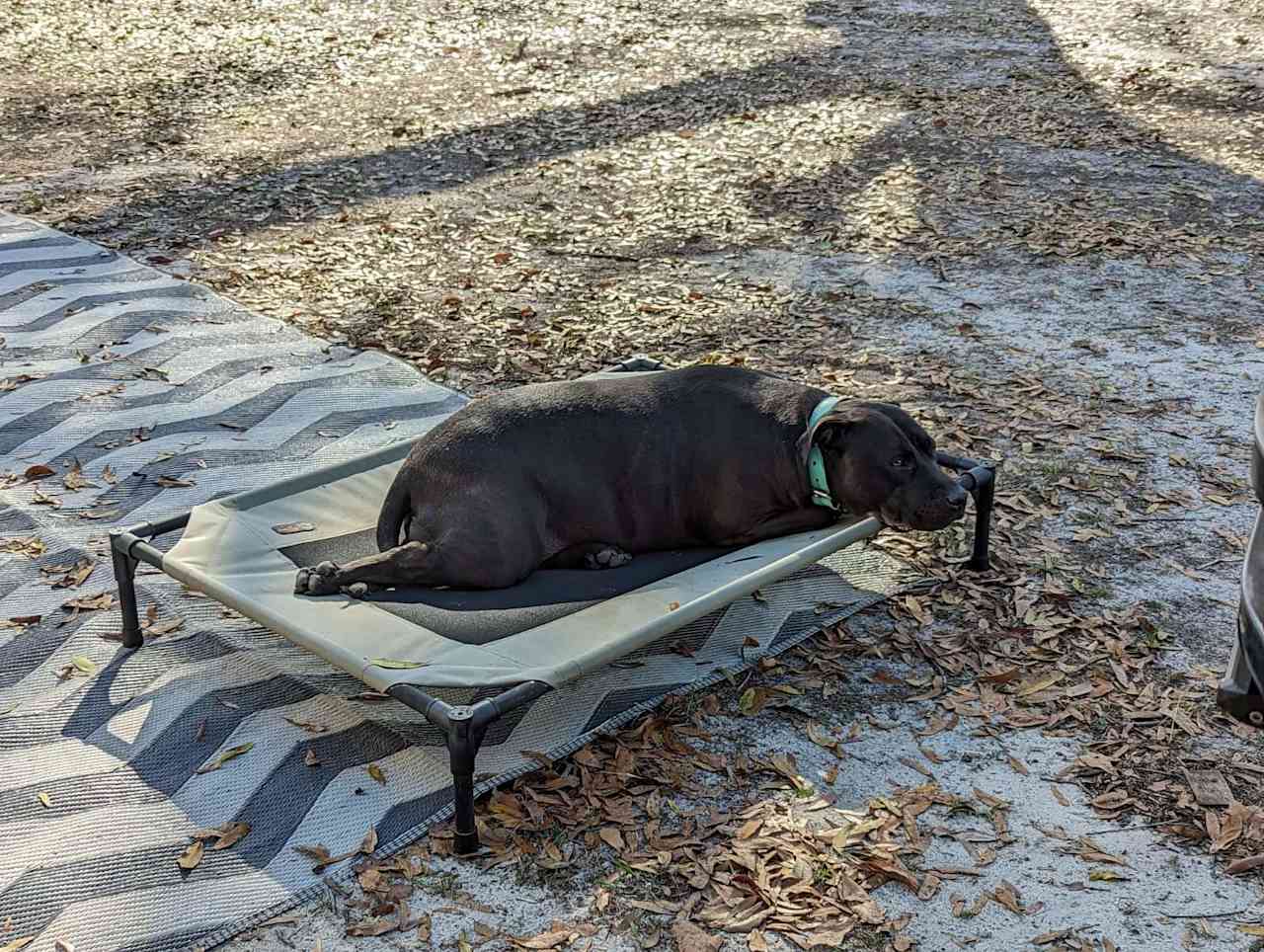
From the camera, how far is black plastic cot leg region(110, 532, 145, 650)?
4387 mm

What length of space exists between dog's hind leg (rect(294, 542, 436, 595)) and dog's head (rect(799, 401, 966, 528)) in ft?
4.37

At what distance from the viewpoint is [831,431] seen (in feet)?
14.9

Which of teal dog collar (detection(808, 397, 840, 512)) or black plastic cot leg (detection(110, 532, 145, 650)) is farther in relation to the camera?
teal dog collar (detection(808, 397, 840, 512))

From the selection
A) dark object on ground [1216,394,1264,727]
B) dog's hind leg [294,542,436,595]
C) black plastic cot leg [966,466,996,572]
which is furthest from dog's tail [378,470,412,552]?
dark object on ground [1216,394,1264,727]

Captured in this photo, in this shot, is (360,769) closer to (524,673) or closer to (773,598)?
(524,673)

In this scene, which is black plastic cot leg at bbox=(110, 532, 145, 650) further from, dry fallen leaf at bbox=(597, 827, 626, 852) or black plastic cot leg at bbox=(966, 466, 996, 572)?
black plastic cot leg at bbox=(966, 466, 996, 572)

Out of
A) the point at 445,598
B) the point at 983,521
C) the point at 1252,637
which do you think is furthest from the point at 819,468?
the point at 1252,637

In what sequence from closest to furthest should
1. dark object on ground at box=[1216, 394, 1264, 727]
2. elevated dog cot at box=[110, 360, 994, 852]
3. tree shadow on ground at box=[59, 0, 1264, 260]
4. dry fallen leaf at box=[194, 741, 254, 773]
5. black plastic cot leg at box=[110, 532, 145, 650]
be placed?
dark object on ground at box=[1216, 394, 1264, 727]
elevated dog cot at box=[110, 360, 994, 852]
dry fallen leaf at box=[194, 741, 254, 773]
black plastic cot leg at box=[110, 532, 145, 650]
tree shadow on ground at box=[59, 0, 1264, 260]

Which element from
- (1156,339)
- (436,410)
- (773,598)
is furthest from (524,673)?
(1156,339)

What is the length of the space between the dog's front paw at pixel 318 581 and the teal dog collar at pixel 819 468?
1620 mm

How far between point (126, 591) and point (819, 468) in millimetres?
2342

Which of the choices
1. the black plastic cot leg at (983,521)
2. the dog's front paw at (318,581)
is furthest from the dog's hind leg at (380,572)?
the black plastic cot leg at (983,521)

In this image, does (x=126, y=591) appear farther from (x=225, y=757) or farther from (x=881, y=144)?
(x=881, y=144)

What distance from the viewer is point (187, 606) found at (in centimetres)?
477
